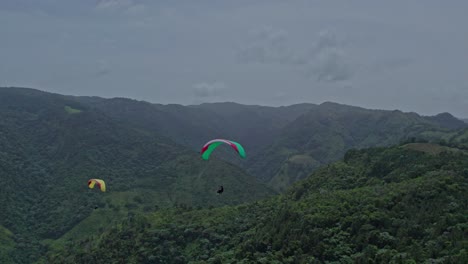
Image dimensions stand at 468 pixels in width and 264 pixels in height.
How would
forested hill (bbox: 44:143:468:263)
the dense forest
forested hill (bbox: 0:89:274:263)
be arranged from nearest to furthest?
forested hill (bbox: 44:143:468:263)
the dense forest
forested hill (bbox: 0:89:274:263)

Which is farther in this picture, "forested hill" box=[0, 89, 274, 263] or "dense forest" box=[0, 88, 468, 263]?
"forested hill" box=[0, 89, 274, 263]

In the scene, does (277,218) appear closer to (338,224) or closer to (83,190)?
(338,224)

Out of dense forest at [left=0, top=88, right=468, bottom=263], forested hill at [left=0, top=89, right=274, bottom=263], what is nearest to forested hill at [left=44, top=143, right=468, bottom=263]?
dense forest at [left=0, top=88, right=468, bottom=263]

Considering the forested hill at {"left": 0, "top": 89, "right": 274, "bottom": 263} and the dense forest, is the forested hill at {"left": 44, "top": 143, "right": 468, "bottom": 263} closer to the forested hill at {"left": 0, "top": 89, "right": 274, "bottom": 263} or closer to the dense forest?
the dense forest

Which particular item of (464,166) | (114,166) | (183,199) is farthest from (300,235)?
(114,166)

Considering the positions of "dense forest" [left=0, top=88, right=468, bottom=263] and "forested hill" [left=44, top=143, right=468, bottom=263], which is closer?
"forested hill" [left=44, top=143, right=468, bottom=263]

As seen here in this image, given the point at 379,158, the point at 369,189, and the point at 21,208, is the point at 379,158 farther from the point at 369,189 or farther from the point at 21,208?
the point at 21,208

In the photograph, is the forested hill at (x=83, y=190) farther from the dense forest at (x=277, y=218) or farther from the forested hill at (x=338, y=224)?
the forested hill at (x=338, y=224)

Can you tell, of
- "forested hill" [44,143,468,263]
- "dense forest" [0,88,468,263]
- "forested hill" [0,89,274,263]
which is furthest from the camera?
"forested hill" [0,89,274,263]

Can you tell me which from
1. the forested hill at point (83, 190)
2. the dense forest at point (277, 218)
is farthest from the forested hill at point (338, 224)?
the forested hill at point (83, 190)
